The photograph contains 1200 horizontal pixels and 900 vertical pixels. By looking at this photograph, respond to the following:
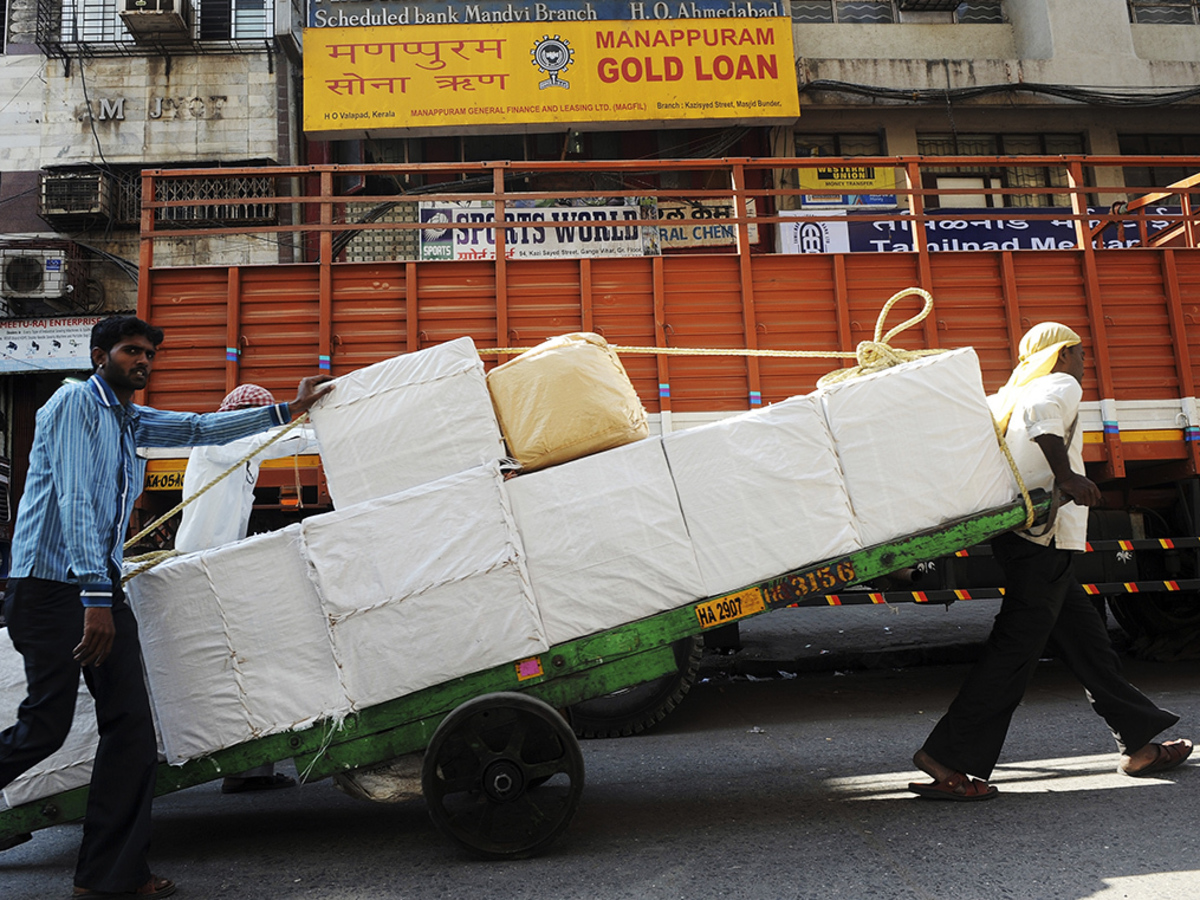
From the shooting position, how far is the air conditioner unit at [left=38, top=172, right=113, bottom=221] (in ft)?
40.7

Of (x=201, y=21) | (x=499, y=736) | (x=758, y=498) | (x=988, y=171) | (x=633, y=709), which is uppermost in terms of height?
(x=201, y=21)

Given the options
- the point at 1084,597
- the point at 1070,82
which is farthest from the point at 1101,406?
the point at 1070,82

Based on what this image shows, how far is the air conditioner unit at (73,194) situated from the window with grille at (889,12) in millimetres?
10804

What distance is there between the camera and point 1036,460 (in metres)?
3.33

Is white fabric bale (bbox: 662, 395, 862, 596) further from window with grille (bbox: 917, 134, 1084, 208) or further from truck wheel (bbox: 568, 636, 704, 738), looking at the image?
window with grille (bbox: 917, 134, 1084, 208)

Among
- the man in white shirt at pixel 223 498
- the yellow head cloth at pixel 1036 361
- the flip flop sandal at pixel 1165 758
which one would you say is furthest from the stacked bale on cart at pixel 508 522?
the flip flop sandal at pixel 1165 758

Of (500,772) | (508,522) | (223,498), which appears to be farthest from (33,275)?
(500,772)

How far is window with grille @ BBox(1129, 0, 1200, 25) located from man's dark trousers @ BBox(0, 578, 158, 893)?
16492mm

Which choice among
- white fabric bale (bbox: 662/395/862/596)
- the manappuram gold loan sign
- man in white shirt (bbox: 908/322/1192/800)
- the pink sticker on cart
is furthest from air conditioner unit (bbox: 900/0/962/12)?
the pink sticker on cart

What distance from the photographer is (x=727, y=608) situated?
3.05 metres

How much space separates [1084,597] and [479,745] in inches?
104

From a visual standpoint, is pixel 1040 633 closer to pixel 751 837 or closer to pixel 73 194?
pixel 751 837

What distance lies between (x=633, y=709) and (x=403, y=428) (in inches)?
105

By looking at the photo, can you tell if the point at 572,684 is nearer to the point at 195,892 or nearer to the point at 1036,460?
the point at 195,892
